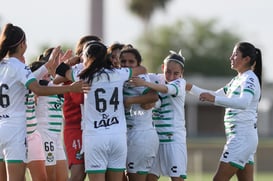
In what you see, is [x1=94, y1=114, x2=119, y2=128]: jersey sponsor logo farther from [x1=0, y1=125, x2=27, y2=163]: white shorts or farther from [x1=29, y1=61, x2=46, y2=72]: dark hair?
[x1=29, y1=61, x2=46, y2=72]: dark hair

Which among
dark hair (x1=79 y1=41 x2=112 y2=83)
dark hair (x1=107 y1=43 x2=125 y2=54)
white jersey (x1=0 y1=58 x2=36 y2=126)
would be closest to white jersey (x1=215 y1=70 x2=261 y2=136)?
dark hair (x1=107 y1=43 x2=125 y2=54)

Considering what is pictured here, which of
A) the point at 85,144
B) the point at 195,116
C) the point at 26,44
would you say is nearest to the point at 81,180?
the point at 85,144

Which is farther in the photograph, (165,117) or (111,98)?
(165,117)

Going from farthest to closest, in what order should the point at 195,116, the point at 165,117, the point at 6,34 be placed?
the point at 195,116 → the point at 165,117 → the point at 6,34

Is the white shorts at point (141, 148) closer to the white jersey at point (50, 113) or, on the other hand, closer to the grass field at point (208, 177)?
the white jersey at point (50, 113)

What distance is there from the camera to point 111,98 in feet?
44.0

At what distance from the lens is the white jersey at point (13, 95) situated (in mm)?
13398

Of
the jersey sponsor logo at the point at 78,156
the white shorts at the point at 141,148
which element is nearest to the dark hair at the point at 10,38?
the jersey sponsor logo at the point at 78,156

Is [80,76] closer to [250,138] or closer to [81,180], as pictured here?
[81,180]

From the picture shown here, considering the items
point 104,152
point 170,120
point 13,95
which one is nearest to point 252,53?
point 170,120

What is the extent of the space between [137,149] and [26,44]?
2.03 metres

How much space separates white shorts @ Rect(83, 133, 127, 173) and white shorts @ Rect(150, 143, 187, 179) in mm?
1015

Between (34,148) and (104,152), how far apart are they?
1399 millimetres

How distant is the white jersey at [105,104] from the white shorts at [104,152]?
0.29 ft
